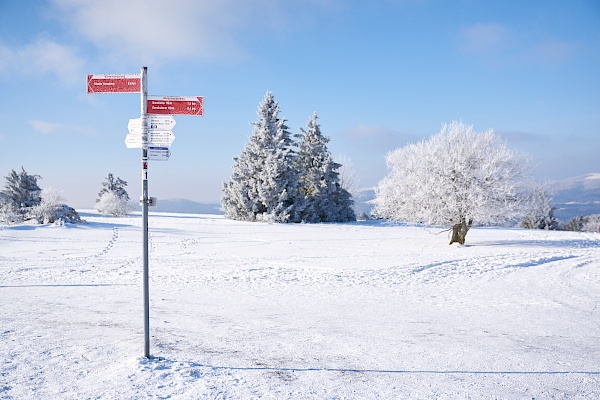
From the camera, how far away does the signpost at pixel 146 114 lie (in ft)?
15.9

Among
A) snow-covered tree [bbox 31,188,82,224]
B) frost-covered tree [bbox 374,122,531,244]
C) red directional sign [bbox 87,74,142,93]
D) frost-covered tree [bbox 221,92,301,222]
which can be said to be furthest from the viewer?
frost-covered tree [bbox 221,92,301,222]

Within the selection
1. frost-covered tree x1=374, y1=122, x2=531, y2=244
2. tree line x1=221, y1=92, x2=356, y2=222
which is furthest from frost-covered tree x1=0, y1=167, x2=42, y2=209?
frost-covered tree x1=374, y1=122, x2=531, y2=244

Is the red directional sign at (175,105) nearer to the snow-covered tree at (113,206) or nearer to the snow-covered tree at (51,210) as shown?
the snow-covered tree at (51,210)

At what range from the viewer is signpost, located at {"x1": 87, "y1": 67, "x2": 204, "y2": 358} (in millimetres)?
4832

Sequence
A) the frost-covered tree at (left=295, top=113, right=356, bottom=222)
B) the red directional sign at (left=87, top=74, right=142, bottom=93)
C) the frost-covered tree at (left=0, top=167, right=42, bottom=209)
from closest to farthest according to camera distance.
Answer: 1. the red directional sign at (left=87, top=74, right=142, bottom=93)
2. the frost-covered tree at (left=0, top=167, right=42, bottom=209)
3. the frost-covered tree at (left=295, top=113, right=356, bottom=222)

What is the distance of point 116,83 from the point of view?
4852 mm

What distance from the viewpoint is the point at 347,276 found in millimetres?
12617

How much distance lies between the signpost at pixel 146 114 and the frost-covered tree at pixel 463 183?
62.8 ft

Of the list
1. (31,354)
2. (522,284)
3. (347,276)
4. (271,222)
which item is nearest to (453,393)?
(31,354)

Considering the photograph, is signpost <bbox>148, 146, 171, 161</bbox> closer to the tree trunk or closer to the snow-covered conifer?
the tree trunk

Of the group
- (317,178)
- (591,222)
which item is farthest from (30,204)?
(591,222)

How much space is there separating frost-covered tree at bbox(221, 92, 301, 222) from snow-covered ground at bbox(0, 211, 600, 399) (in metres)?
21.7

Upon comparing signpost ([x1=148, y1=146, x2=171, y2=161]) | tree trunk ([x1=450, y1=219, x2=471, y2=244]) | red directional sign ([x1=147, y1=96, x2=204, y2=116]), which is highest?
red directional sign ([x1=147, y1=96, x2=204, y2=116])

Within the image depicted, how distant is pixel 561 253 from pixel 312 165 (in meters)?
26.6
